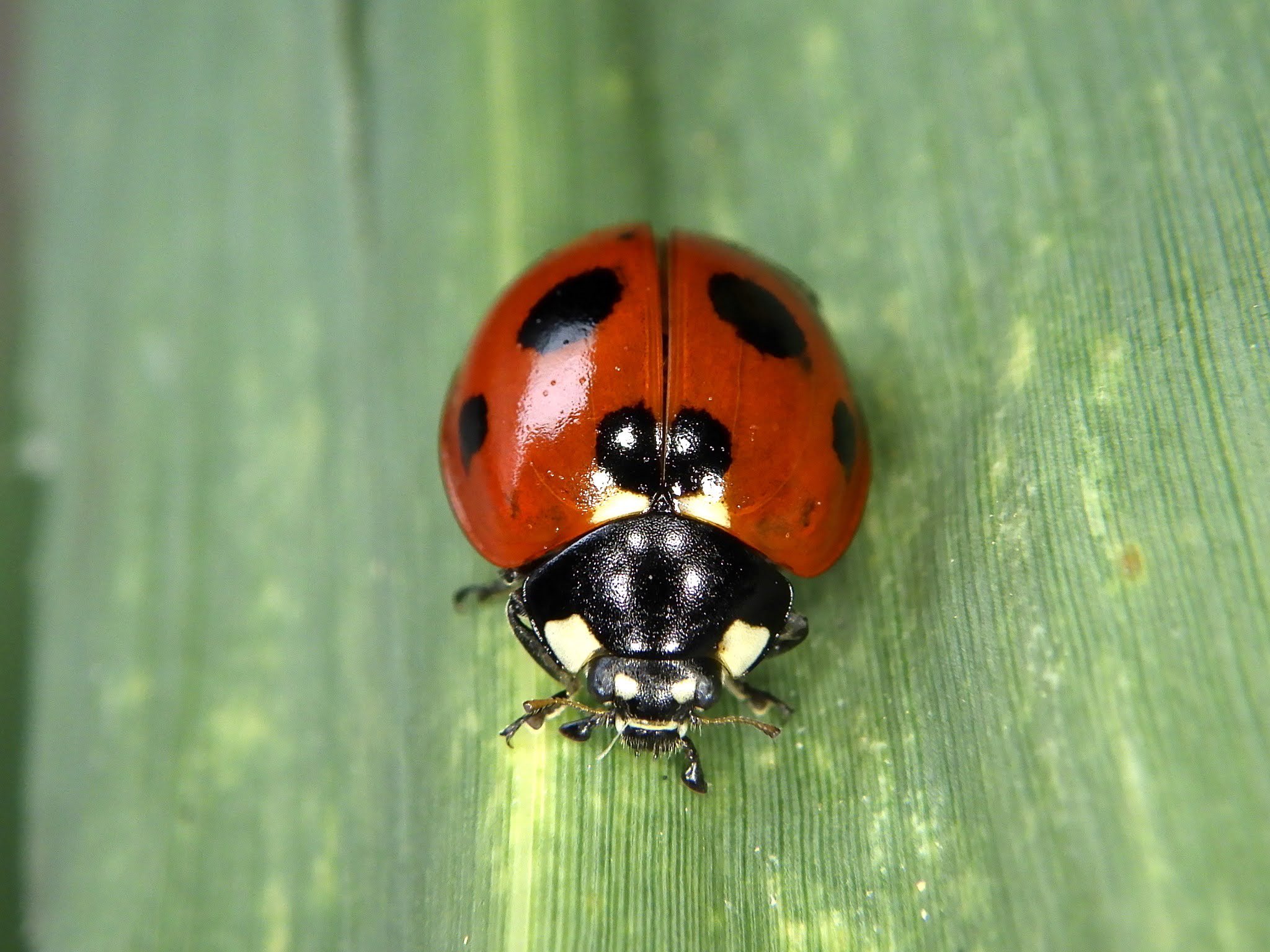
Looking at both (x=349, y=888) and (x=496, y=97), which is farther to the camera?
(x=496, y=97)

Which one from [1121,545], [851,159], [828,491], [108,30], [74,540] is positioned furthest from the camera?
[108,30]

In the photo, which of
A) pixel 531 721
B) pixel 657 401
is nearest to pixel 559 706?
pixel 531 721

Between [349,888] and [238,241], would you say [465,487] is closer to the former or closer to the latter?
[349,888]

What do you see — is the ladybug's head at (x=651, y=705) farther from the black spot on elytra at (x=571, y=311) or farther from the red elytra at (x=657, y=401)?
the black spot on elytra at (x=571, y=311)

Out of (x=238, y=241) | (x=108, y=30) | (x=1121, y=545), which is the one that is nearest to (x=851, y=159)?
(x=1121, y=545)

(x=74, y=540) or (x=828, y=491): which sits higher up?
(x=74, y=540)

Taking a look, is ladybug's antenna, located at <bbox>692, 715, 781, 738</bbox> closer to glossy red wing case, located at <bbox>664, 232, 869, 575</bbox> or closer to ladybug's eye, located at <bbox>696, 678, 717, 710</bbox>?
ladybug's eye, located at <bbox>696, 678, 717, 710</bbox>

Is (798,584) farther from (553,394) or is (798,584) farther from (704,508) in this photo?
(553,394)

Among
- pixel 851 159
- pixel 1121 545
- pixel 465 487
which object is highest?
pixel 851 159
